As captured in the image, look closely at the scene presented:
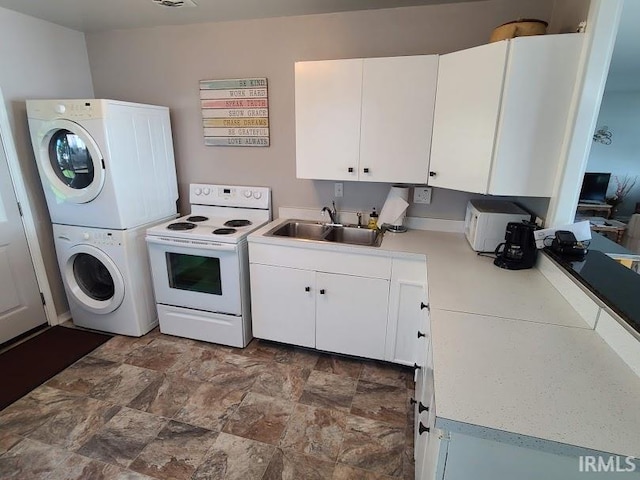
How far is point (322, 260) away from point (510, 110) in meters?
1.30

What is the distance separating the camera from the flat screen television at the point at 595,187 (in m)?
4.28

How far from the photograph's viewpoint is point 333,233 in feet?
8.27

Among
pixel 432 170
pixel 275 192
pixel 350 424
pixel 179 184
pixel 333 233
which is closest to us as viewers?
pixel 350 424

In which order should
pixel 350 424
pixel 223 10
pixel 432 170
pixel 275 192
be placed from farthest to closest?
pixel 275 192 < pixel 223 10 < pixel 432 170 < pixel 350 424

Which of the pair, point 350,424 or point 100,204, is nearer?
point 350,424

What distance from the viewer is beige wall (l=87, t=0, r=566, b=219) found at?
6.89 feet

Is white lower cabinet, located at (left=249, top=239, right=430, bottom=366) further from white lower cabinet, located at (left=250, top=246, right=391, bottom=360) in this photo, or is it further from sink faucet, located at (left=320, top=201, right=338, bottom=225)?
sink faucet, located at (left=320, top=201, right=338, bottom=225)

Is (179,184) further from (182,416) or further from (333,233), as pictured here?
(182,416)

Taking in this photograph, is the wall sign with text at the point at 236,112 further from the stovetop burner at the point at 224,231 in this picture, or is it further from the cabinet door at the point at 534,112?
the cabinet door at the point at 534,112

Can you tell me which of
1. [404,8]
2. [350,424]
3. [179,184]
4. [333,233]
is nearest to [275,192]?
[333,233]

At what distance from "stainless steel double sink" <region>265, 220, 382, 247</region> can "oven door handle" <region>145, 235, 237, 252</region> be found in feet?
1.00

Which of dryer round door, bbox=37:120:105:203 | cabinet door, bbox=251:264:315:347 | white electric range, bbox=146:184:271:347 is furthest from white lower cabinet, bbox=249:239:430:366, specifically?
dryer round door, bbox=37:120:105:203

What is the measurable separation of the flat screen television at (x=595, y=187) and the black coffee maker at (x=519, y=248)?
140 inches

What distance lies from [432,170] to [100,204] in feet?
7.39
